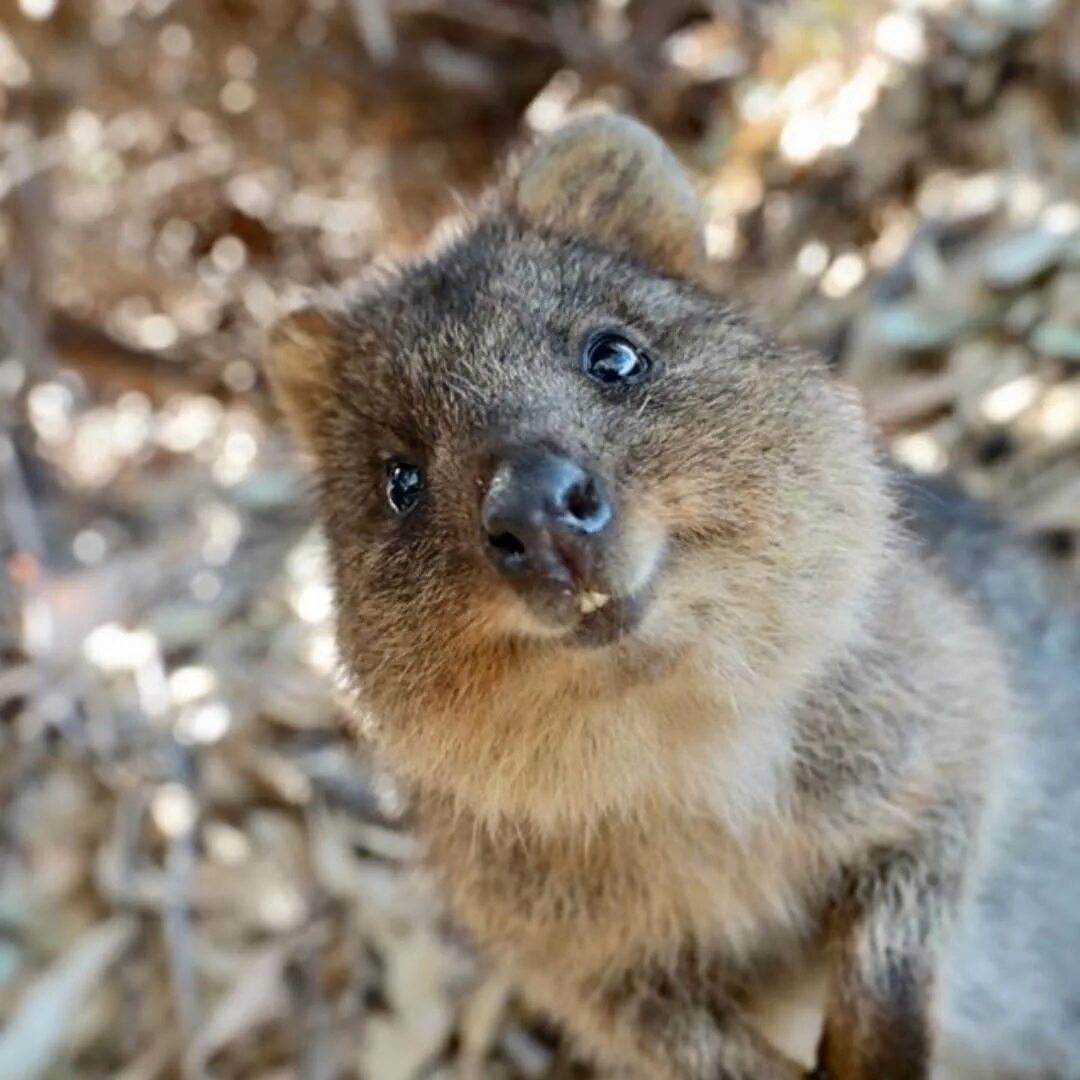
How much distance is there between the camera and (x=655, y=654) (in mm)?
2432

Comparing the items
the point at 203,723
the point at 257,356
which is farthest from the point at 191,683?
the point at 257,356

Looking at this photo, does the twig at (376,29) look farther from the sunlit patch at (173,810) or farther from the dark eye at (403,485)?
the dark eye at (403,485)

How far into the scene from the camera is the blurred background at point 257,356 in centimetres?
404

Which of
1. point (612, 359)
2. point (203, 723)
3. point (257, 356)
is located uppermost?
point (257, 356)

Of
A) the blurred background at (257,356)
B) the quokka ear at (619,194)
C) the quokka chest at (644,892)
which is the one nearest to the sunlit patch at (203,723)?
the blurred background at (257,356)

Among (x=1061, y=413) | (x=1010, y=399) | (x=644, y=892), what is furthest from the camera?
(x=1010, y=399)

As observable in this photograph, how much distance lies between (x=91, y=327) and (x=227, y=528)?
3.62ft

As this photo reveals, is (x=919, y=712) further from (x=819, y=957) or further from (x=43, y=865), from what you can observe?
(x=43, y=865)

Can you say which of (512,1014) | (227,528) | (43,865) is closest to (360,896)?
(512,1014)

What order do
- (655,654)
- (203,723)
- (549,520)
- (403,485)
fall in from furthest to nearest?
(203,723), (403,485), (655,654), (549,520)

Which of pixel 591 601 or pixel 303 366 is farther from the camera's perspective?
pixel 303 366

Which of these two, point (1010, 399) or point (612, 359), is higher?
point (1010, 399)

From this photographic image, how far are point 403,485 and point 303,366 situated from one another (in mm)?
→ 653

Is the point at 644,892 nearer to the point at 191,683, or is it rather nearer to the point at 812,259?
the point at 191,683
